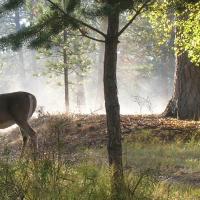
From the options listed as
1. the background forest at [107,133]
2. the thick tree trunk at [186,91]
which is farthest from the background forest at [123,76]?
the thick tree trunk at [186,91]

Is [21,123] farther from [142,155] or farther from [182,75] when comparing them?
[182,75]

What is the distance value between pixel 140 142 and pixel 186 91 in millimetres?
3601

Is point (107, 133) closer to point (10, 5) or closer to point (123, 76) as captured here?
point (10, 5)

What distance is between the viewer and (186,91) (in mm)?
15703

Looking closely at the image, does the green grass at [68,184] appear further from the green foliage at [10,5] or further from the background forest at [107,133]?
the green foliage at [10,5]

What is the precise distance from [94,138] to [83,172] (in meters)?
6.41

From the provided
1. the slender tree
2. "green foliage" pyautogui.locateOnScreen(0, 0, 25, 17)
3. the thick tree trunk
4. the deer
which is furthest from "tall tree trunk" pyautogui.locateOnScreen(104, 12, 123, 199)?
the thick tree trunk

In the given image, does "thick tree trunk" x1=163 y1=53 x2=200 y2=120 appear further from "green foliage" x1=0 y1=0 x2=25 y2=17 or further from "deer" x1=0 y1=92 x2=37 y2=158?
"green foliage" x1=0 y1=0 x2=25 y2=17

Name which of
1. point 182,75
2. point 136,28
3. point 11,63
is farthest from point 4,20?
point 182,75

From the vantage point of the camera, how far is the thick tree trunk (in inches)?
613

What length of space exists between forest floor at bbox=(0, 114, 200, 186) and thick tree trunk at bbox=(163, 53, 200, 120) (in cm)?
68

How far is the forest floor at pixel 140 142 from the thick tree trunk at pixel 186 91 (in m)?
0.68

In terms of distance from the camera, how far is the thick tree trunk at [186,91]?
15.6 meters

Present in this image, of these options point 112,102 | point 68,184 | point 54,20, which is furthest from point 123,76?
point 68,184
